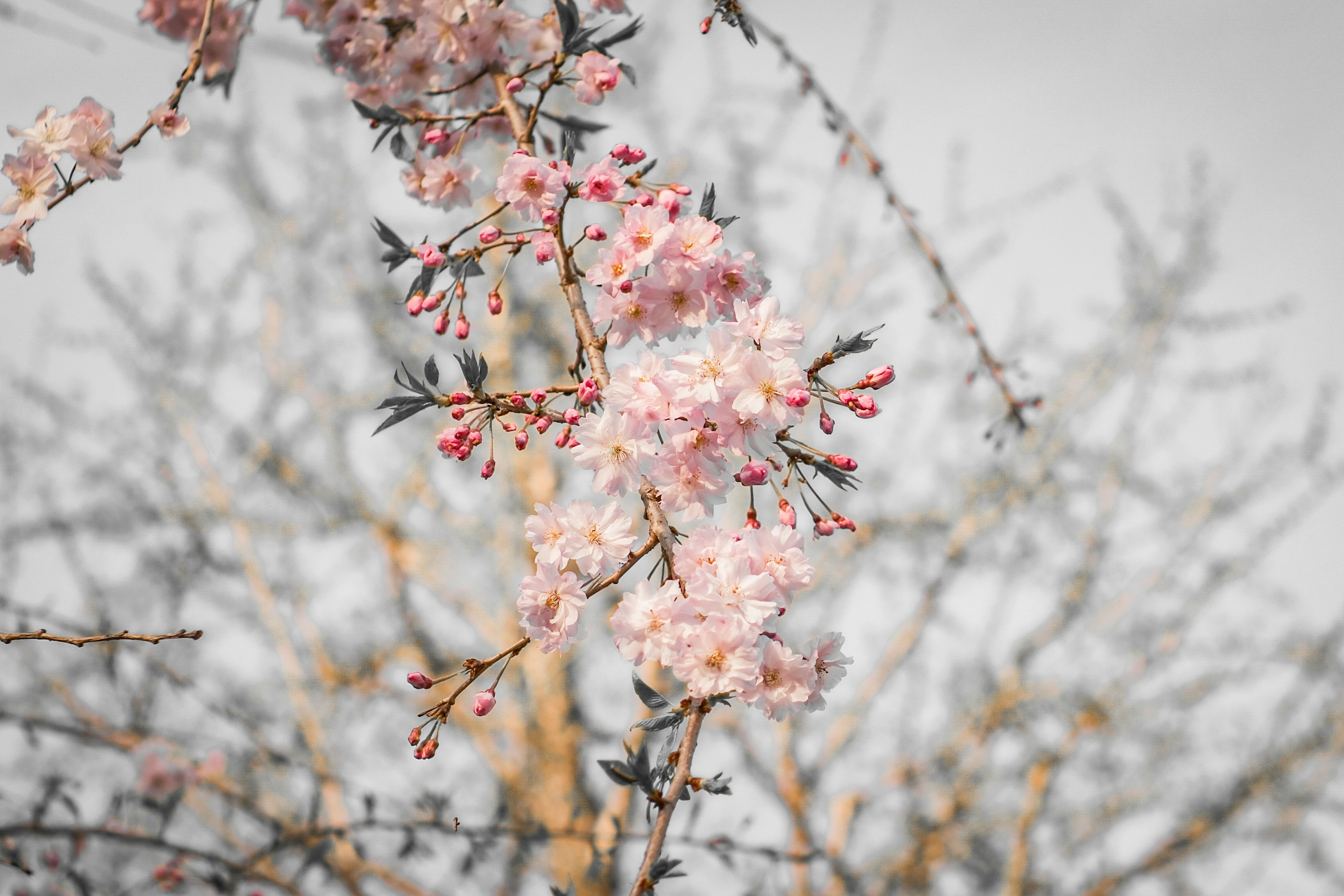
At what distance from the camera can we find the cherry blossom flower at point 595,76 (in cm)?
141

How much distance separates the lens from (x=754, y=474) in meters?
0.97

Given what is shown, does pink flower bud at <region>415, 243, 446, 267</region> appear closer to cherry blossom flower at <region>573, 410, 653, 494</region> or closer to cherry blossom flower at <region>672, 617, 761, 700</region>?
cherry blossom flower at <region>573, 410, 653, 494</region>

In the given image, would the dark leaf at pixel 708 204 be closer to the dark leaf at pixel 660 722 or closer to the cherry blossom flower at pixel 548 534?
the cherry blossom flower at pixel 548 534

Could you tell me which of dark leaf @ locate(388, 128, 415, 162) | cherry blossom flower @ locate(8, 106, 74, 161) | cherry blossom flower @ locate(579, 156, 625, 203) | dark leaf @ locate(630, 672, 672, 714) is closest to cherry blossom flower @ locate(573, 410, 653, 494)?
dark leaf @ locate(630, 672, 672, 714)

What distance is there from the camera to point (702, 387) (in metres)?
0.96

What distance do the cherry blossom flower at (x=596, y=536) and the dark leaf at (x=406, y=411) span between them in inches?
9.5

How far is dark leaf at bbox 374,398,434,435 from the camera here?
105 cm

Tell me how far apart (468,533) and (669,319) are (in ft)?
15.0

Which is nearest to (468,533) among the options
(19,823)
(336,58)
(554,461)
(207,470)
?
(554,461)

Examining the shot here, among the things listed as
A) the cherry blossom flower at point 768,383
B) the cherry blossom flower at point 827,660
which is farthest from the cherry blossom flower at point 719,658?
the cherry blossom flower at point 768,383

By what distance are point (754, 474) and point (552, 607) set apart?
30cm

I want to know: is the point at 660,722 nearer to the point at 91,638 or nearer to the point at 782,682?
the point at 782,682

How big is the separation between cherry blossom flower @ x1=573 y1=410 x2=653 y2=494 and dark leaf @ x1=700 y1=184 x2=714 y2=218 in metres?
0.33

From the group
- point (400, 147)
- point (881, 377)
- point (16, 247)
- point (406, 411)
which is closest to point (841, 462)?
point (881, 377)
